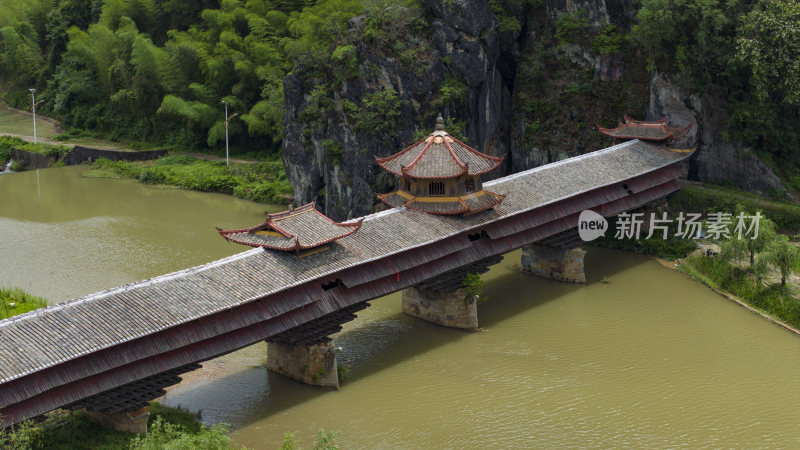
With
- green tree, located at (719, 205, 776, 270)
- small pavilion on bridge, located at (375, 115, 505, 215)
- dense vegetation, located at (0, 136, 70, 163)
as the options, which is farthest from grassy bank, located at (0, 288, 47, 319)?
dense vegetation, located at (0, 136, 70, 163)

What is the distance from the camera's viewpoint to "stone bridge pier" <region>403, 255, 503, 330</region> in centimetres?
2908

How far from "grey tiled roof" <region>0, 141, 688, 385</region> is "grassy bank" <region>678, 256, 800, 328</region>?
5866 millimetres

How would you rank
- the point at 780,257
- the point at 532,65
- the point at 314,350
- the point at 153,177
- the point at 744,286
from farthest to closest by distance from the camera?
the point at 153,177 → the point at 532,65 → the point at 744,286 → the point at 780,257 → the point at 314,350

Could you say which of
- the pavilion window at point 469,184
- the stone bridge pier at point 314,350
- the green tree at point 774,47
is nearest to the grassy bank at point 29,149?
the pavilion window at point 469,184

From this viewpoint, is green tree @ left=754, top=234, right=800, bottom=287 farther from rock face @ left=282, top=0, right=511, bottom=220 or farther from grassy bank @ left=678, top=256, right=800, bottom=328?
rock face @ left=282, top=0, right=511, bottom=220

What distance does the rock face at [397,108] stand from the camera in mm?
39938

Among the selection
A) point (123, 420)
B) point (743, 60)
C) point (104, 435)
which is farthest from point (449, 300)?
point (743, 60)

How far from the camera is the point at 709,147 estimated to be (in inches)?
1581

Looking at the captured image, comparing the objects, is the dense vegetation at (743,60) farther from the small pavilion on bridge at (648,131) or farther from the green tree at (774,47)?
the small pavilion on bridge at (648,131)

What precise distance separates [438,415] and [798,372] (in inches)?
467

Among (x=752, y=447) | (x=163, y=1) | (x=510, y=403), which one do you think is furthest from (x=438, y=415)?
(x=163, y=1)

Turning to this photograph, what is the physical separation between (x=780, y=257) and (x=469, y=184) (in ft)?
38.9

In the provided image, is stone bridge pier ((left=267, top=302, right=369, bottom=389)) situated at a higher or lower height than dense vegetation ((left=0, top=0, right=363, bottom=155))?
lower

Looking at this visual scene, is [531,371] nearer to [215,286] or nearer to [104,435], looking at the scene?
[215,286]
